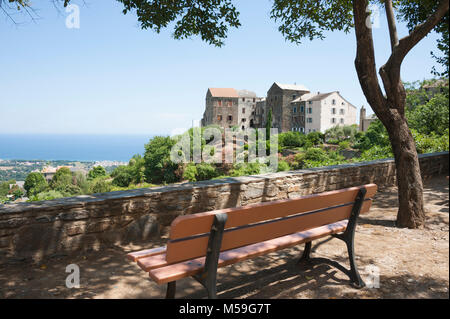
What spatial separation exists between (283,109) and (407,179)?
51.1 m

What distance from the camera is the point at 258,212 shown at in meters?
2.08

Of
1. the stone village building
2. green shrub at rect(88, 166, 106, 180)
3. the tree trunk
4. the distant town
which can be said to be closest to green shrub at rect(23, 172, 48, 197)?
the distant town

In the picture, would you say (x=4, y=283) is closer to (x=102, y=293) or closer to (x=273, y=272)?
(x=102, y=293)

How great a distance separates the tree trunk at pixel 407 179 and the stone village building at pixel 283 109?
4671 cm

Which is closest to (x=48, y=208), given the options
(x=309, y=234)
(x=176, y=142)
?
(x=309, y=234)

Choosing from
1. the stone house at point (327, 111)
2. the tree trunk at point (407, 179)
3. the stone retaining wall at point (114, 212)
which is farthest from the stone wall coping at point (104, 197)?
the stone house at point (327, 111)

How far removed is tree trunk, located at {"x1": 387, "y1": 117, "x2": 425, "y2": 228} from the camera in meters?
4.04

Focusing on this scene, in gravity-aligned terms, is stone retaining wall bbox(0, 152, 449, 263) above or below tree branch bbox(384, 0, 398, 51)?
below

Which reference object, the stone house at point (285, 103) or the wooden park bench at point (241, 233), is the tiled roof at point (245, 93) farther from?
the wooden park bench at point (241, 233)

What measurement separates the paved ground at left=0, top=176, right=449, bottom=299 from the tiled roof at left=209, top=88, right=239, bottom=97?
173 feet

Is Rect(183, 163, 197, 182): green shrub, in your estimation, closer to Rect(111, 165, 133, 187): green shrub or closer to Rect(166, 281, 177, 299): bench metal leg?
Rect(111, 165, 133, 187): green shrub

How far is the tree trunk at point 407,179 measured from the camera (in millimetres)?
4039

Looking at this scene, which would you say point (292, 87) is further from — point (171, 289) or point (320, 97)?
point (171, 289)
